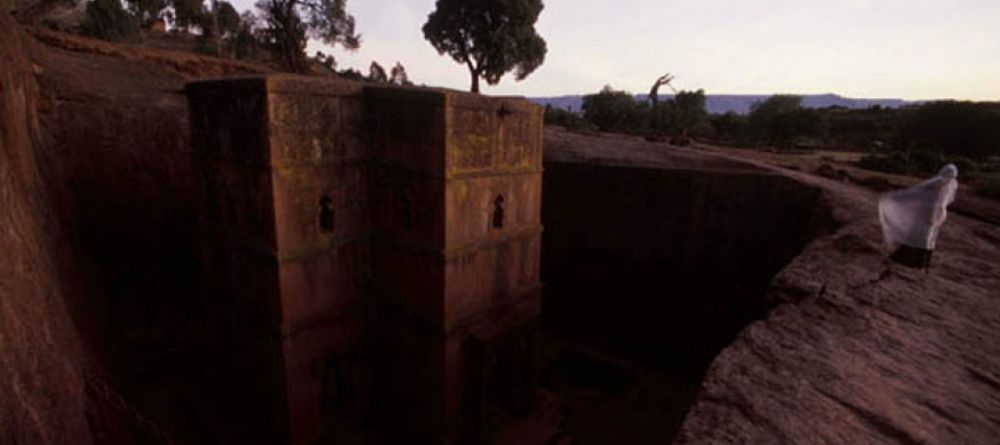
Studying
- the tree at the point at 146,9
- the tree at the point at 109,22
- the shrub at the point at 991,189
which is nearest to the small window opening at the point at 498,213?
the shrub at the point at 991,189

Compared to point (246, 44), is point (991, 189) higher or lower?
lower

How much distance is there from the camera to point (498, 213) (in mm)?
8547

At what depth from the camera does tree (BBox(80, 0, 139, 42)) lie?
20.7m

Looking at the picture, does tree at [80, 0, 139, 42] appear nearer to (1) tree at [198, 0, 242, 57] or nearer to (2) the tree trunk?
(1) tree at [198, 0, 242, 57]

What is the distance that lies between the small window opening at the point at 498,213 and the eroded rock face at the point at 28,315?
6062 millimetres

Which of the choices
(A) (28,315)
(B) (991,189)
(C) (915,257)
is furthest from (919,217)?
(B) (991,189)

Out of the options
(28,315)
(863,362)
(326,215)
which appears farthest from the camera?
(326,215)

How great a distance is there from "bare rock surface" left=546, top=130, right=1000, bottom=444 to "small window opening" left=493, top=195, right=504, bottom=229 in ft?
16.2

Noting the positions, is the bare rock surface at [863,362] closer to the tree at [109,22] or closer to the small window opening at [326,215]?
the small window opening at [326,215]

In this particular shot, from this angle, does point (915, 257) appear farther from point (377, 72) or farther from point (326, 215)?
point (377, 72)

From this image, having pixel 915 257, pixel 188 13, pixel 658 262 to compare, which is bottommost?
pixel 658 262

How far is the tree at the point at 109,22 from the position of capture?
2067 cm

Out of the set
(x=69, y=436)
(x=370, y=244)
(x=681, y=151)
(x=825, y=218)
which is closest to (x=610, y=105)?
(x=681, y=151)

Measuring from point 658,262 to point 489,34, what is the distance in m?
19.8
